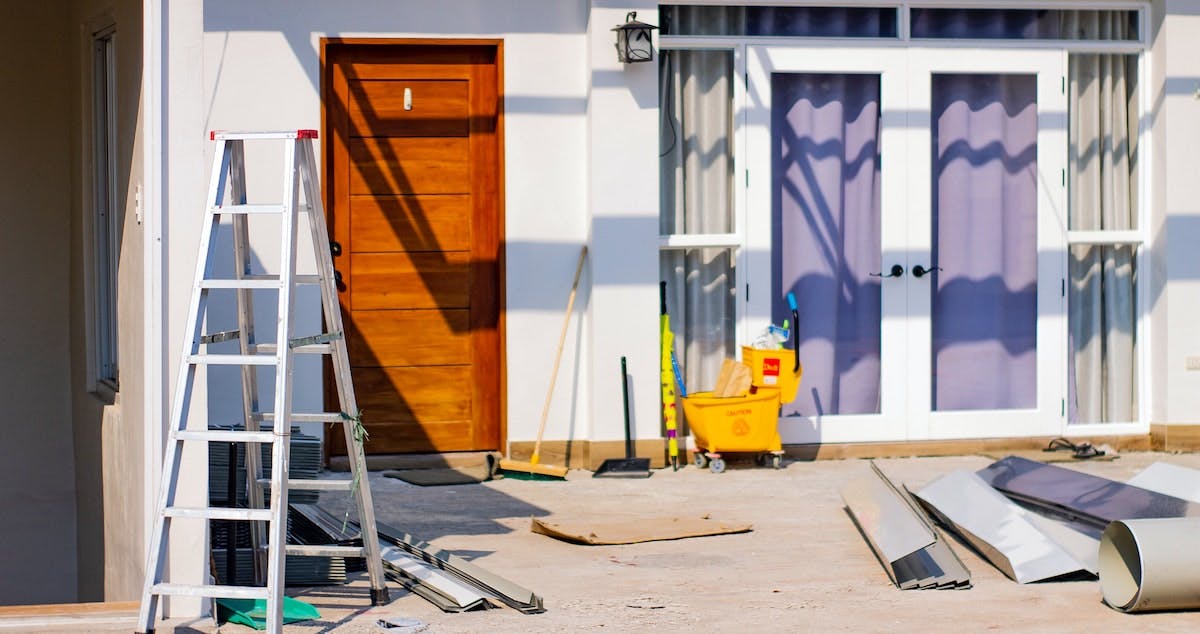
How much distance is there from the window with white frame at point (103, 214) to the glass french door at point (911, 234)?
3.29 metres

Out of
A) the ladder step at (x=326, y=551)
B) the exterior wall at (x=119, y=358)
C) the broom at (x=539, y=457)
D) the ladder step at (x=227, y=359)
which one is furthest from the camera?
the broom at (x=539, y=457)

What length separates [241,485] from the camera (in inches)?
196

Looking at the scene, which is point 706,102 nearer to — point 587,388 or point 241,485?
A: point 587,388

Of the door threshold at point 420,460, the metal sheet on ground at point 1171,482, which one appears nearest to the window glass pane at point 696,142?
the door threshold at point 420,460

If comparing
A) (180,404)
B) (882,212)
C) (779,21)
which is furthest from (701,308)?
(180,404)

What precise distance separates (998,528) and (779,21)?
3.44 meters

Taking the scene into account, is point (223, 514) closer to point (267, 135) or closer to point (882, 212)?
point (267, 135)

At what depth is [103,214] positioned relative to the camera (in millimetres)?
6332

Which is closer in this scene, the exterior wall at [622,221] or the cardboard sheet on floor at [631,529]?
the cardboard sheet on floor at [631,529]

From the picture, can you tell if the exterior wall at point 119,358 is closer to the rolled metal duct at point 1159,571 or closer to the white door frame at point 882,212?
the rolled metal duct at point 1159,571

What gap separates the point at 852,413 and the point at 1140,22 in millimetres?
2773

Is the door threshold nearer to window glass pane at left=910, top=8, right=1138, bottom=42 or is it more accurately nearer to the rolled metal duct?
window glass pane at left=910, top=8, right=1138, bottom=42

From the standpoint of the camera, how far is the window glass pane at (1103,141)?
26.0 ft

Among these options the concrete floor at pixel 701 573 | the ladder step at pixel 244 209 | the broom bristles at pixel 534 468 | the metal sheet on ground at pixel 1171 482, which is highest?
the ladder step at pixel 244 209
